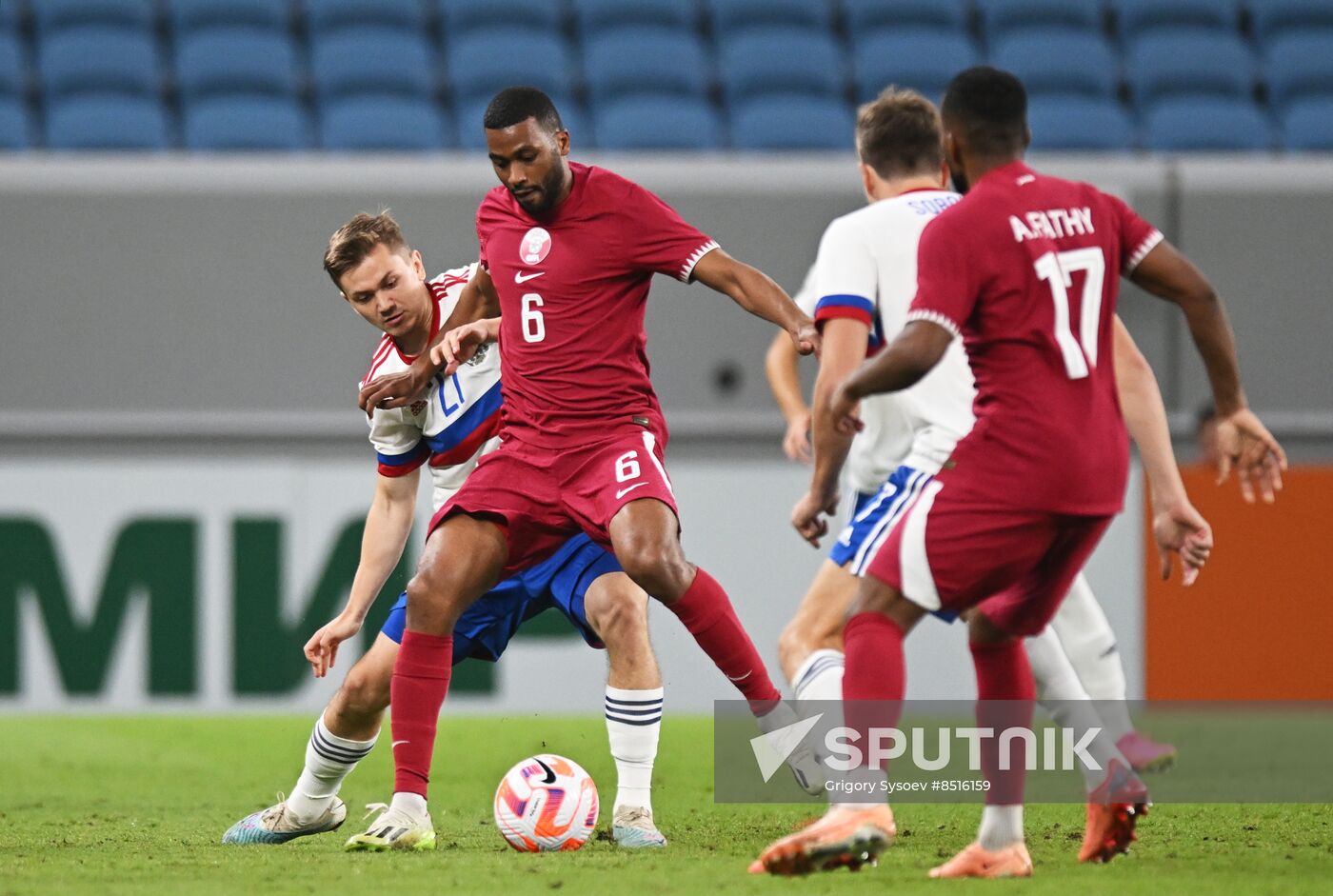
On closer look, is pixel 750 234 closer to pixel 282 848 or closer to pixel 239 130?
pixel 239 130

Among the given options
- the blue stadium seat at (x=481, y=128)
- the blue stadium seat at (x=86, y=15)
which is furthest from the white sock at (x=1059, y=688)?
the blue stadium seat at (x=86, y=15)

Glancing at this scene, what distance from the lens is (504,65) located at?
1154 cm

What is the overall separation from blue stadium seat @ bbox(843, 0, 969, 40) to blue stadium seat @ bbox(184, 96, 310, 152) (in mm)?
3818

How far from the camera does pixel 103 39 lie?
11.4m

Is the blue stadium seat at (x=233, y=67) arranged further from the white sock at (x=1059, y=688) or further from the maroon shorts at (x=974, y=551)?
the maroon shorts at (x=974, y=551)

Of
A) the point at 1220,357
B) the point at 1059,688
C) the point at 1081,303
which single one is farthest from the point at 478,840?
the point at 1220,357

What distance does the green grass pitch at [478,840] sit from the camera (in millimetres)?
4055

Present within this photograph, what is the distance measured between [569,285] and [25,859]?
2054 millimetres

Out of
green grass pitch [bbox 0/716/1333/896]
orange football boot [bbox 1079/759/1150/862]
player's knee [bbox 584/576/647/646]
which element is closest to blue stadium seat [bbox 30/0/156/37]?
green grass pitch [bbox 0/716/1333/896]

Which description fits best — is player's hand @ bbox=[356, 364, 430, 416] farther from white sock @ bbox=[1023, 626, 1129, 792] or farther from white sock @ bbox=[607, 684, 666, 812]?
white sock @ bbox=[1023, 626, 1129, 792]

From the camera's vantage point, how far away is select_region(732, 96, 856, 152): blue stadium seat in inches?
439

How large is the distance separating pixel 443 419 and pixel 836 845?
6.54ft

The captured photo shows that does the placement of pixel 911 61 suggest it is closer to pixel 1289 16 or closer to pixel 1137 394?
pixel 1289 16

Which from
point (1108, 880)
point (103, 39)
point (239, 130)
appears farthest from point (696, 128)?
point (1108, 880)
